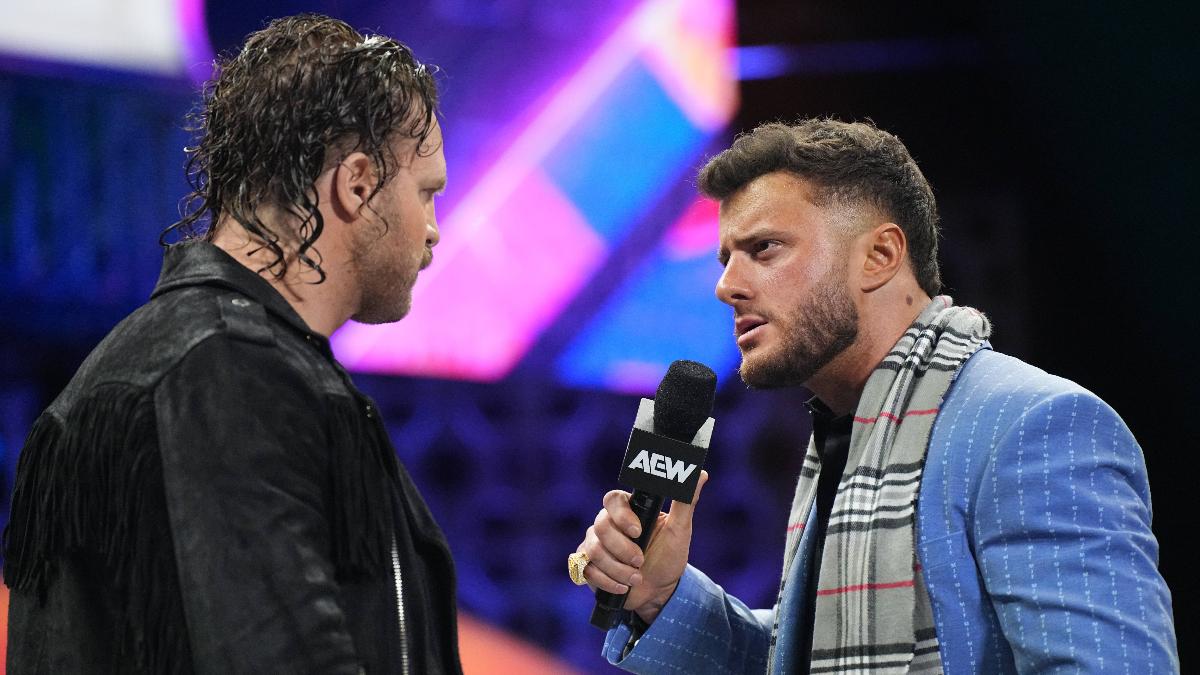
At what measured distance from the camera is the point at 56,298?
2730 millimetres

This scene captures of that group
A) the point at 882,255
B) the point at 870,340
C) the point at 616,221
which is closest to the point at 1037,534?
the point at 870,340

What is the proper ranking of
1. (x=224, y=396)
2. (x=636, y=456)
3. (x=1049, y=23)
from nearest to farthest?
(x=224, y=396)
(x=636, y=456)
(x=1049, y=23)

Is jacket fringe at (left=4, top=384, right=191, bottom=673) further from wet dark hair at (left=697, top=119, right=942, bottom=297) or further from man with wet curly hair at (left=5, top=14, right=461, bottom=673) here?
wet dark hair at (left=697, top=119, right=942, bottom=297)

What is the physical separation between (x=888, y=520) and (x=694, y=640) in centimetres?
44

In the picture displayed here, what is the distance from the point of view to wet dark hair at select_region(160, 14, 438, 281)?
121 cm

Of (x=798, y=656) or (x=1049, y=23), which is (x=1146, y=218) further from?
(x=798, y=656)

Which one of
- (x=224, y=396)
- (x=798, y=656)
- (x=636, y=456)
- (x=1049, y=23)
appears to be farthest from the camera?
(x=1049, y=23)

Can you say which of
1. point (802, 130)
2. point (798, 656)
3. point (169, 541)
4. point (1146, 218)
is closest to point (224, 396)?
point (169, 541)

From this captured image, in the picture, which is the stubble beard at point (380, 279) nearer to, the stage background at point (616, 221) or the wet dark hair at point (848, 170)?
the wet dark hair at point (848, 170)

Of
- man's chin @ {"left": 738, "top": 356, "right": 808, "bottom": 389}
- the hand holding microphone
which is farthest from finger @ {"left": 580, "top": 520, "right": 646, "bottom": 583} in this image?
man's chin @ {"left": 738, "top": 356, "right": 808, "bottom": 389}

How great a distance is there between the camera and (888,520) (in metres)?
1.59

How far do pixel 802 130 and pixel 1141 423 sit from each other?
5.55 feet

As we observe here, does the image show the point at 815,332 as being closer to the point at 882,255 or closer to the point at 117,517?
the point at 882,255

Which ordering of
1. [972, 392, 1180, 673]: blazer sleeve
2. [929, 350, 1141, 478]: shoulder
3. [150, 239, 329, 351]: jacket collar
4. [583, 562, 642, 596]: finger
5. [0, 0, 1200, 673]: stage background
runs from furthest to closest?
[0, 0, 1200, 673]: stage background
[583, 562, 642, 596]: finger
[929, 350, 1141, 478]: shoulder
[972, 392, 1180, 673]: blazer sleeve
[150, 239, 329, 351]: jacket collar
